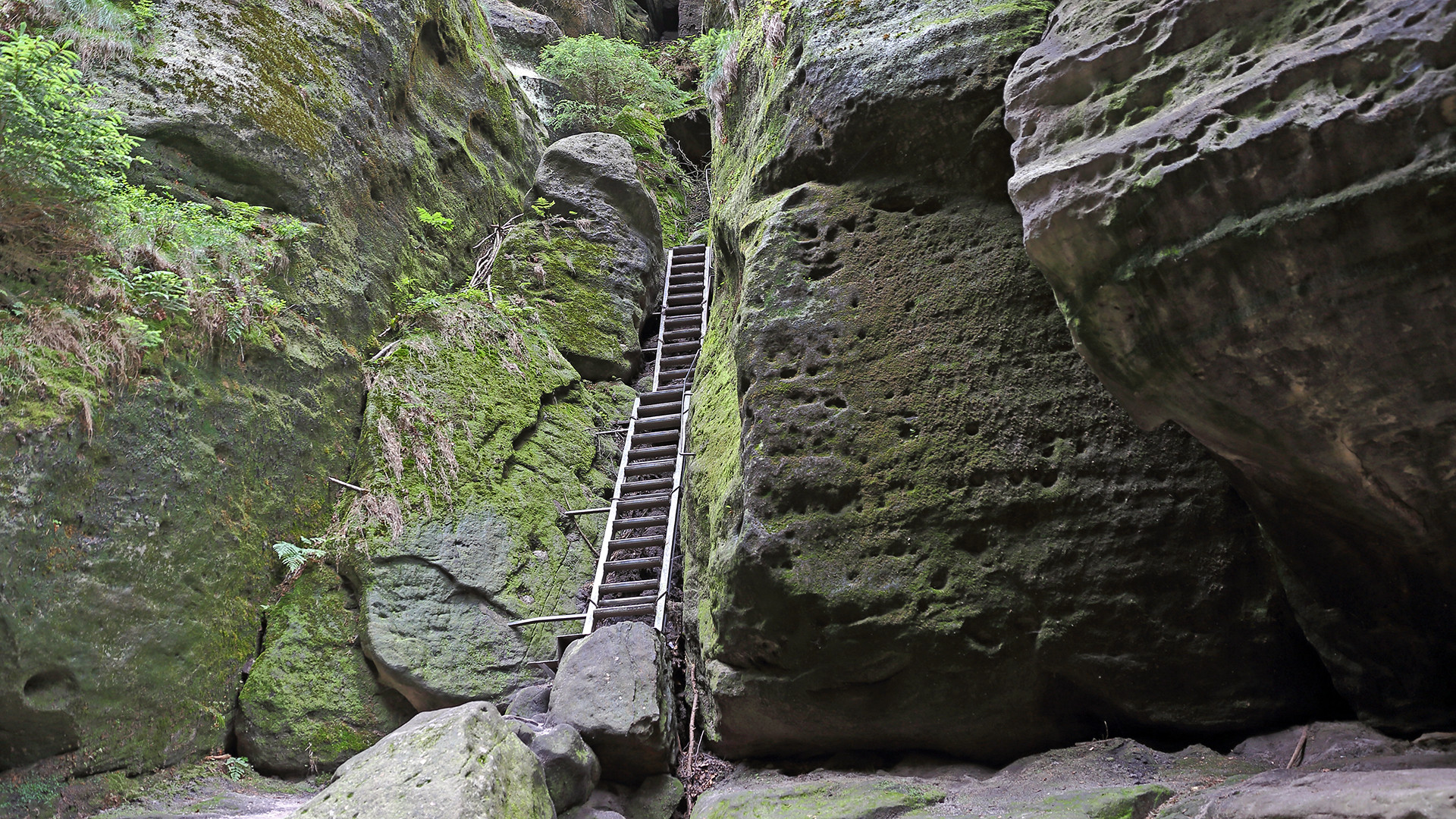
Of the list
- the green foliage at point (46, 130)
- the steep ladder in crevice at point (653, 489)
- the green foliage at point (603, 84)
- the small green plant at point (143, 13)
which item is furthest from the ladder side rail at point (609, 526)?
the green foliage at point (603, 84)

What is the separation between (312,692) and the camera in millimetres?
5711

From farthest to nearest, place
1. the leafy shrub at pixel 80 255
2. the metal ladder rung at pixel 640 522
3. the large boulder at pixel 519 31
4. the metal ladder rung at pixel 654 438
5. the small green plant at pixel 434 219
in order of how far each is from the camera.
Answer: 1. the large boulder at pixel 519 31
2. the small green plant at pixel 434 219
3. the metal ladder rung at pixel 654 438
4. the metal ladder rung at pixel 640 522
5. the leafy shrub at pixel 80 255

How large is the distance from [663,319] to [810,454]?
17.9 feet

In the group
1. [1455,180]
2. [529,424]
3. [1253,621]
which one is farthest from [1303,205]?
[529,424]

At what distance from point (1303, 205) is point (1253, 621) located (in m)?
2.19

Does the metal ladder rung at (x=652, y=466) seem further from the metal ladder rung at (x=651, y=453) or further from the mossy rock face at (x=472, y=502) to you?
the mossy rock face at (x=472, y=502)

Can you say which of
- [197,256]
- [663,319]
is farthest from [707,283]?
[197,256]

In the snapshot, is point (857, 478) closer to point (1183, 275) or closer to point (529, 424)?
point (1183, 275)

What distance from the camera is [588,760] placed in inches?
195

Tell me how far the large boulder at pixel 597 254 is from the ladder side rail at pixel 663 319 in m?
0.10

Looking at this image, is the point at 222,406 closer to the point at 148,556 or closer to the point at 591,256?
the point at 148,556

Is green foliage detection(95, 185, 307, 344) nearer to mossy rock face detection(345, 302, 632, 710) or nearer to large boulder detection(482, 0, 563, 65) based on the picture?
mossy rock face detection(345, 302, 632, 710)

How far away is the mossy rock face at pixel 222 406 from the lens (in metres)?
4.52

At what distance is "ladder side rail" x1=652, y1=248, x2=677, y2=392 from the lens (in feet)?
30.3
